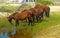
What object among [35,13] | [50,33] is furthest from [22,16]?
[50,33]

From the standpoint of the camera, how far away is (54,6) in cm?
148

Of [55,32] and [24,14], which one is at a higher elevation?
[24,14]

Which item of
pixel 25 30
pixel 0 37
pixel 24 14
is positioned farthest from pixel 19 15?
pixel 0 37

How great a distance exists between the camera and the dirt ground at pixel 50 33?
52.7 inches

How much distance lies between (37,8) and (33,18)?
0.11 meters

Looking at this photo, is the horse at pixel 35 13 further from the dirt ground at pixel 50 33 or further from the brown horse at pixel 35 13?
the dirt ground at pixel 50 33

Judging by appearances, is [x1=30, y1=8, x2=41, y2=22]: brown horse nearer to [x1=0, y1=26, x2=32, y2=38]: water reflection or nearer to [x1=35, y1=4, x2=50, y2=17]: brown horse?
[x1=35, y1=4, x2=50, y2=17]: brown horse

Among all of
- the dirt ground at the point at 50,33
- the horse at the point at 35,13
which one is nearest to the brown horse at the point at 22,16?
the horse at the point at 35,13

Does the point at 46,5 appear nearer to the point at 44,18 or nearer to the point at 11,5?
the point at 44,18

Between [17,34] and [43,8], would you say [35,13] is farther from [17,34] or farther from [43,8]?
[17,34]

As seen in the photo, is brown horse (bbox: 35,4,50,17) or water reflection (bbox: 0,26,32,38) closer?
water reflection (bbox: 0,26,32,38)

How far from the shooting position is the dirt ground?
52.7 inches

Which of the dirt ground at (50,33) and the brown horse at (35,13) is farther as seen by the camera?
the brown horse at (35,13)

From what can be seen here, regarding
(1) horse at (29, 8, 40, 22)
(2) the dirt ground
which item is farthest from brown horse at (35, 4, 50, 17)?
(2) the dirt ground
